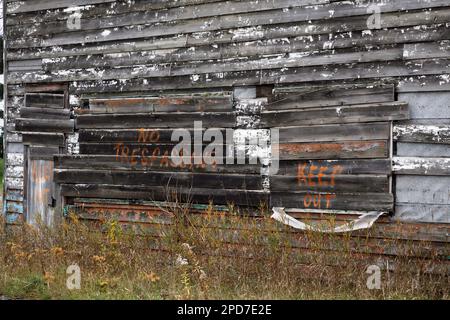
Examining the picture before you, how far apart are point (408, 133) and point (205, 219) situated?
2857 mm

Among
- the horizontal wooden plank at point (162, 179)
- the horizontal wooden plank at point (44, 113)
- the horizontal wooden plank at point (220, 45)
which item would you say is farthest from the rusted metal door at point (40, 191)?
the horizontal wooden plank at point (220, 45)

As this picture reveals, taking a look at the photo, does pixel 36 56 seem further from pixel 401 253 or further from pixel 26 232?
pixel 401 253

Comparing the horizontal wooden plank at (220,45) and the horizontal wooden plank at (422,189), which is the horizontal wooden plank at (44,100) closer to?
the horizontal wooden plank at (220,45)

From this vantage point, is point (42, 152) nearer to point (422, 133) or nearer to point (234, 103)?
point (234, 103)

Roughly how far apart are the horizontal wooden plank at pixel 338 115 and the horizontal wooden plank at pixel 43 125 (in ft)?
10.5

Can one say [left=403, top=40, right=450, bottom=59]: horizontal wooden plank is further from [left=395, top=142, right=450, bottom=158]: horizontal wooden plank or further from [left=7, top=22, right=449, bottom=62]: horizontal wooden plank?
[left=395, top=142, right=450, bottom=158]: horizontal wooden plank

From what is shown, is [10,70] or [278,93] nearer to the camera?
[278,93]

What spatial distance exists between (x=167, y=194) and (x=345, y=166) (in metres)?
2.50

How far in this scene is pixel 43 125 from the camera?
8.98 meters

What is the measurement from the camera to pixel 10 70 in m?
9.38

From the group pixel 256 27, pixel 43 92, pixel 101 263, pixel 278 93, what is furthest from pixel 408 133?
pixel 43 92

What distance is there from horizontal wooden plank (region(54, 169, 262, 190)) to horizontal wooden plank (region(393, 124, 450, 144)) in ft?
6.22
